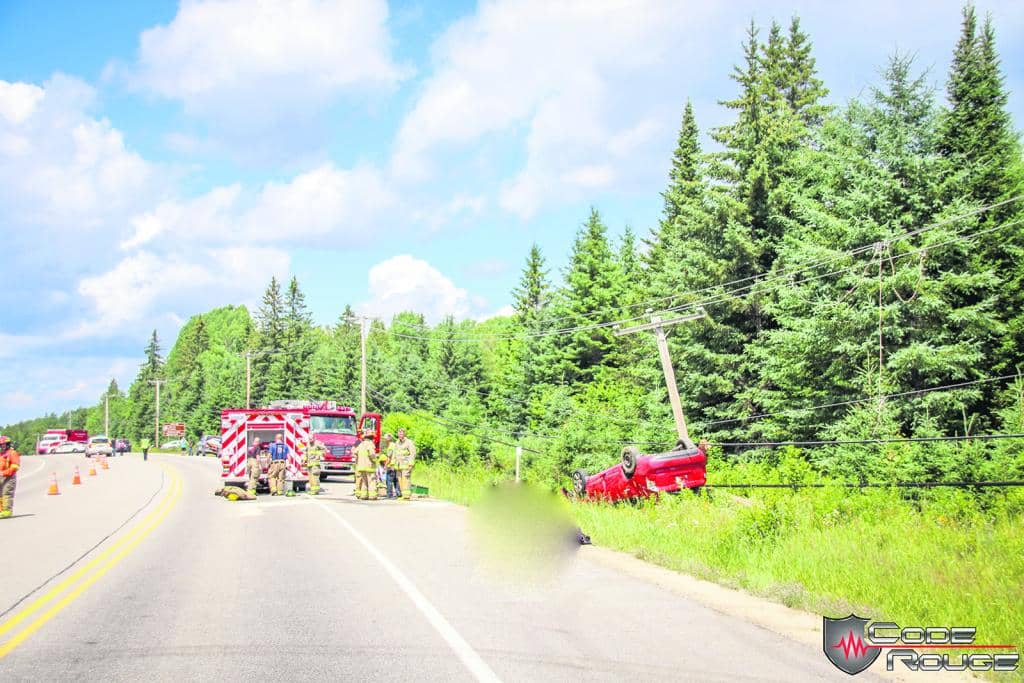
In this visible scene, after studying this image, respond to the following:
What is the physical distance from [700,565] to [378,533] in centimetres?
687

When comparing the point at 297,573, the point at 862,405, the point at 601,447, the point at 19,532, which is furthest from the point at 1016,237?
the point at 19,532

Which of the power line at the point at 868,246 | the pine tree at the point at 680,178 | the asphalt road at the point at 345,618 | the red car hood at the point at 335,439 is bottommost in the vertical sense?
the asphalt road at the point at 345,618

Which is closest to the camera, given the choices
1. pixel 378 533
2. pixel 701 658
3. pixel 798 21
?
pixel 701 658

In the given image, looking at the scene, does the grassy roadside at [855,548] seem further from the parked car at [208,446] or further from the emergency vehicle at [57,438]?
the emergency vehicle at [57,438]

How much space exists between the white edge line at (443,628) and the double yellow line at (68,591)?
346cm

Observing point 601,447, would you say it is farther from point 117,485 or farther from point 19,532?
point 117,485

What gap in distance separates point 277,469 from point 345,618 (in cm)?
1810

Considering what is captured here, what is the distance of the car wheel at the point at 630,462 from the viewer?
54.4ft

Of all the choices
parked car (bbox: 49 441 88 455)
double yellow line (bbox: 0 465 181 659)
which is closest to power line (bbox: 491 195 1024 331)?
double yellow line (bbox: 0 465 181 659)

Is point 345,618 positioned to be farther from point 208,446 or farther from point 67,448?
point 67,448

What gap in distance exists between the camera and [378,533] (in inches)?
595

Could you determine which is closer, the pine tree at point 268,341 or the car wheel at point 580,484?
the car wheel at point 580,484

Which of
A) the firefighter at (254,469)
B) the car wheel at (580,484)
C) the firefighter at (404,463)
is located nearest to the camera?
the car wheel at (580,484)

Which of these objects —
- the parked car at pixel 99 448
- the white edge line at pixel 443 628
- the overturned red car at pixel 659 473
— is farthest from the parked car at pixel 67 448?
the white edge line at pixel 443 628
